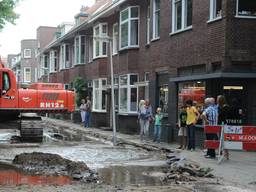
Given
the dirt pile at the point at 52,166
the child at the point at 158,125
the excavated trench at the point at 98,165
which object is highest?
the child at the point at 158,125

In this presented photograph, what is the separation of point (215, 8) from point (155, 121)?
17.1ft

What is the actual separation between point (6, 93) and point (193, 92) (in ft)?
23.0

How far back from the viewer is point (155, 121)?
19.9 m

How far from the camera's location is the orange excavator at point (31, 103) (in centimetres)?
1917

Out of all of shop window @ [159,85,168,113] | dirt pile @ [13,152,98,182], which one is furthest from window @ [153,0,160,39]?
dirt pile @ [13,152,98,182]

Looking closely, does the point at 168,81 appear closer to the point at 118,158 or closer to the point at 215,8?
the point at 215,8

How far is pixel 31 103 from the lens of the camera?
20.2 m

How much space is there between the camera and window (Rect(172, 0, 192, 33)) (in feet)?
63.3

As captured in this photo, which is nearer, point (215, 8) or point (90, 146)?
point (215, 8)

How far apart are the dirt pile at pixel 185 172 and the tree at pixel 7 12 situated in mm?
17164

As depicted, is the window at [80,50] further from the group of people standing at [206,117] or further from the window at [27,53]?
the window at [27,53]

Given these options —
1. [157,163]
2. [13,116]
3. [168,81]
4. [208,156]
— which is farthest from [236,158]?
[13,116]

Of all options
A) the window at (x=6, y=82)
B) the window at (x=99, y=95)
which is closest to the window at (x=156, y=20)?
the window at (x=6, y=82)

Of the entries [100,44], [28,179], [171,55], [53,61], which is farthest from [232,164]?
[53,61]
